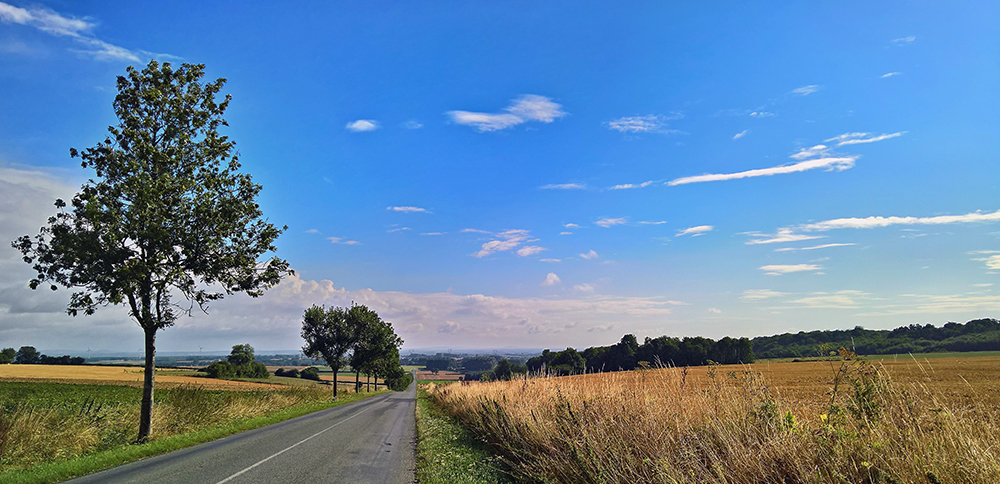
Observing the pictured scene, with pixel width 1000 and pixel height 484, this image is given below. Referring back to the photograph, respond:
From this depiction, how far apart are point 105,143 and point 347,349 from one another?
5285cm

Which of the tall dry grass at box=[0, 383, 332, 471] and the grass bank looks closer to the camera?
the grass bank

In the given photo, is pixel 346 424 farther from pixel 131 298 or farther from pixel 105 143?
pixel 105 143

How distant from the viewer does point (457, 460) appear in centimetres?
1327

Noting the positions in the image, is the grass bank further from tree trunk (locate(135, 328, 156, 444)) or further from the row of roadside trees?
the row of roadside trees

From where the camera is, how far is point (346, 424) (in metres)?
24.8

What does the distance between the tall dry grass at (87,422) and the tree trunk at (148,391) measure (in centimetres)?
43

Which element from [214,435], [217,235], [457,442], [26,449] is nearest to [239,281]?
[217,235]

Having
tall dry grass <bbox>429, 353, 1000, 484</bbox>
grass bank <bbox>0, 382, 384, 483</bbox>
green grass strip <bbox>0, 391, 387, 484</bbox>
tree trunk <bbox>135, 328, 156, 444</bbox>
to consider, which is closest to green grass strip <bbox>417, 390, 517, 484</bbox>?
tall dry grass <bbox>429, 353, 1000, 484</bbox>

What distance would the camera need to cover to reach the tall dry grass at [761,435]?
→ 4066mm

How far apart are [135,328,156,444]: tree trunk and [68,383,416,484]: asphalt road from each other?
8.21 feet

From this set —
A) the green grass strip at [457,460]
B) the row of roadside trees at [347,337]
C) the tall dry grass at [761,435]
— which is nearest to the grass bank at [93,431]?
the green grass strip at [457,460]

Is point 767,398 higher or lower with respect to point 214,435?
higher

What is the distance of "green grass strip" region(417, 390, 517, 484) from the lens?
10928 mm

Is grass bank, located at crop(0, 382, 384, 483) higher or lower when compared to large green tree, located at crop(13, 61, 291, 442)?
lower
